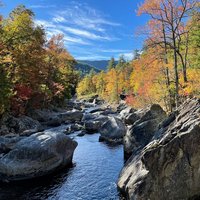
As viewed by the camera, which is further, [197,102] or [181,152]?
[197,102]

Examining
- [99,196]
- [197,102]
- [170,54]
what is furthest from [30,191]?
[170,54]

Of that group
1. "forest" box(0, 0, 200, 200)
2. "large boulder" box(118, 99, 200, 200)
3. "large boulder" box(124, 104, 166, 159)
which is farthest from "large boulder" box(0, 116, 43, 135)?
"large boulder" box(118, 99, 200, 200)

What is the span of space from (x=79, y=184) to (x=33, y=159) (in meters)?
3.81

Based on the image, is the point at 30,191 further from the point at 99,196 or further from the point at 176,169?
the point at 176,169

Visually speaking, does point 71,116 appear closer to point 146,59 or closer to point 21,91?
point 21,91

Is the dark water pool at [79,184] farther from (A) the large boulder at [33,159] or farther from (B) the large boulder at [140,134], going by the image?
(B) the large boulder at [140,134]

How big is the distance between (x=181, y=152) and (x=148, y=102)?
32982 mm

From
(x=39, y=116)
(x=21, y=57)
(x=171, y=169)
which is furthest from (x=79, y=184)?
(x=39, y=116)

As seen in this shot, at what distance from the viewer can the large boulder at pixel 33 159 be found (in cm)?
2070

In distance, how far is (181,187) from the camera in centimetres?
1495

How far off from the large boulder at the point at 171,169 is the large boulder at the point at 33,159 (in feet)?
25.5

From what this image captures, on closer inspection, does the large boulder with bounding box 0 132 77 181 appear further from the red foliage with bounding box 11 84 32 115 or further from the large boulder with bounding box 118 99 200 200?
the red foliage with bounding box 11 84 32 115

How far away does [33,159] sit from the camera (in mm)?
20969

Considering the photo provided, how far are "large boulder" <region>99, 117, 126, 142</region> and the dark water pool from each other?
6.75 metres
